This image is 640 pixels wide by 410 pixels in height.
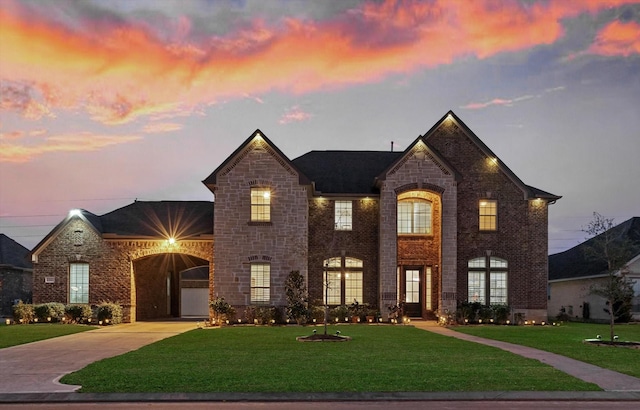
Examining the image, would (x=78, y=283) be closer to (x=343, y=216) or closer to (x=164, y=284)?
(x=164, y=284)

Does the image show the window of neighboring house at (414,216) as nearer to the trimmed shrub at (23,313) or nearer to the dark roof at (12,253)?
the trimmed shrub at (23,313)

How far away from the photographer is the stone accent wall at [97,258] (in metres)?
33.0

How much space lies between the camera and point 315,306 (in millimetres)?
31844

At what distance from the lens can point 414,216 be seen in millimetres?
34000

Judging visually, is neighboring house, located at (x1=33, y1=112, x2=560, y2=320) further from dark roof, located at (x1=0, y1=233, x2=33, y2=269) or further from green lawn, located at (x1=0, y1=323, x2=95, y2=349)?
dark roof, located at (x1=0, y1=233, x2=33, y2=269)

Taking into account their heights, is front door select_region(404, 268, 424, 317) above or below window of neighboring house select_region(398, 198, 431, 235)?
below

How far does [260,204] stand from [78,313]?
10.3 meters

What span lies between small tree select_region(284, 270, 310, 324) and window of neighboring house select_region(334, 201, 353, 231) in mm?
3620

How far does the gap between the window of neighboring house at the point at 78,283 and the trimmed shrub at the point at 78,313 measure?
1.30 m

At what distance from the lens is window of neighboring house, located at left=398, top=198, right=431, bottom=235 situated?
33875 millimetres

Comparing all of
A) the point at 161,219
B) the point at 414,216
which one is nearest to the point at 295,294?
the point at 414,216

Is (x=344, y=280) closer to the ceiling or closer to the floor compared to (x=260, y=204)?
closer to the floor

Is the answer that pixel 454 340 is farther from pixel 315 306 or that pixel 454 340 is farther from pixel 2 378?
pixel 2 378

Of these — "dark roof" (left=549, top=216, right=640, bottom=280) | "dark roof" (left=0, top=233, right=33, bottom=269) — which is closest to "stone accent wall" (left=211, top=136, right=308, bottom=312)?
"dark roof" (left=0, top=233, right=33, bottom=269)
